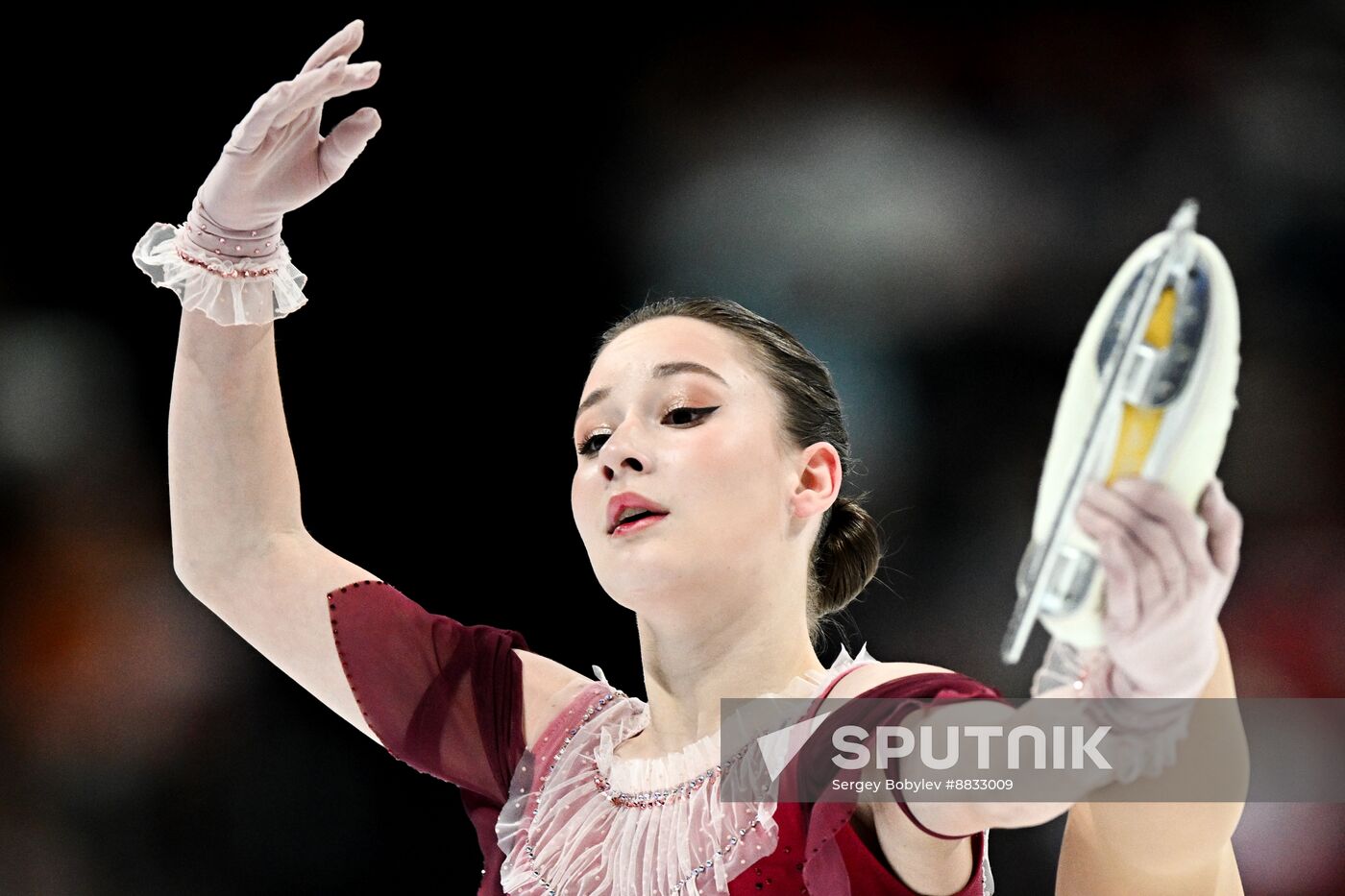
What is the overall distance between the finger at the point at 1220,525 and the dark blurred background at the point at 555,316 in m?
0.84

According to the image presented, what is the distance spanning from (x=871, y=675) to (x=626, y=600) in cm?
26

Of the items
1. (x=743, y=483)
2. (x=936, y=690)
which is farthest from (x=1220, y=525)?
(x=743, y=483)

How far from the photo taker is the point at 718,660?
1409 mm

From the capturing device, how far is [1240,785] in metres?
1.01

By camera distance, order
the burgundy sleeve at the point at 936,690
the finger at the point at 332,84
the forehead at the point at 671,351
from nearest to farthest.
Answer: the burgundy sleeve at the point at 936,690
the finger at the point at 332,84
the forehead at the point at 671,351

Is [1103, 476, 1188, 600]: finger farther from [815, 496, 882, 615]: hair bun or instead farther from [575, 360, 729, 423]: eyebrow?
[815, 496, 882, 615]: hair bun

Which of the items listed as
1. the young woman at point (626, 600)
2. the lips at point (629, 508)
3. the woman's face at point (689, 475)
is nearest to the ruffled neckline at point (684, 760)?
the young woman at point (626, 600)

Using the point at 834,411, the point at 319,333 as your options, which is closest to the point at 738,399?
the point at 834,411

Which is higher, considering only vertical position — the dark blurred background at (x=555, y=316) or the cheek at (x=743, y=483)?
the dark blurred background at (x=555, y=316)

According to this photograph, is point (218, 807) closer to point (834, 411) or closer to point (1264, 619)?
point (834, 411)

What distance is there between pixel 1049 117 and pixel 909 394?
0.39 meters

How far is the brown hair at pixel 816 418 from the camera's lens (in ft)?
4.90

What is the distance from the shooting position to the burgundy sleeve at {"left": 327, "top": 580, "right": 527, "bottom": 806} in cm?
151

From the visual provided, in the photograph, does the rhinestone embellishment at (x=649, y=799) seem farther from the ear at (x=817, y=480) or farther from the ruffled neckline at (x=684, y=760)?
the ear at (x=817, y=480)
